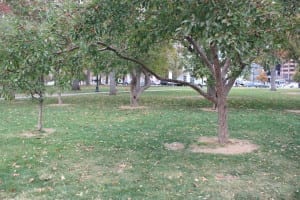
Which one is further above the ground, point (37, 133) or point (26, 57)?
point (26, 57)

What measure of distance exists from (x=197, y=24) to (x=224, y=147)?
4.78 meters

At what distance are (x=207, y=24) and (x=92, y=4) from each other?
2349 millimetres

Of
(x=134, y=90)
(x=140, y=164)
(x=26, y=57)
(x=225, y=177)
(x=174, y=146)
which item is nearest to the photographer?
(x=26, y=57)

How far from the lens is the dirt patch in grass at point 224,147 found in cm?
838

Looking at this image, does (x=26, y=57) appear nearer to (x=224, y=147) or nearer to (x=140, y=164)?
(x=140, y=164)

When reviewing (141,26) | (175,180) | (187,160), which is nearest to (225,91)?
(187,160)

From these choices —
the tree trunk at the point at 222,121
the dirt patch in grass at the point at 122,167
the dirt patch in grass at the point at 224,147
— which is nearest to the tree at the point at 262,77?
the dirt patch in grass at the point at 224,147

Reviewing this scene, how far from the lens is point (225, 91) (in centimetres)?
930

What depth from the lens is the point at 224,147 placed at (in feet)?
28.6

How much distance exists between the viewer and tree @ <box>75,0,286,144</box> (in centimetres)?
437

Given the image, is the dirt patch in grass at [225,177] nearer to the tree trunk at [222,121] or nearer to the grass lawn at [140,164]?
the grass lawn at [140,164]

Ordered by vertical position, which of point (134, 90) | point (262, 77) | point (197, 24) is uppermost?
Answer: point (262, 77)

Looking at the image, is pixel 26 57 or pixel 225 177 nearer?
pixel 26 57

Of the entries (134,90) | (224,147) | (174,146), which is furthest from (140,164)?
(134,90)
